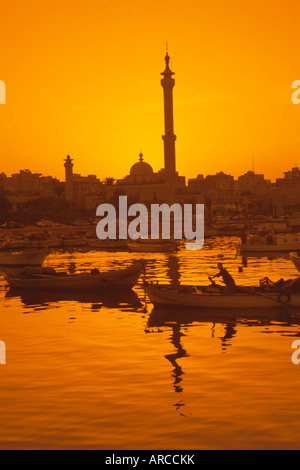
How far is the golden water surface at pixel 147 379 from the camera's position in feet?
39.8

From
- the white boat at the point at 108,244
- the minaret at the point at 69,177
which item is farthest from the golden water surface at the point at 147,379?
the minaret at the point at 69,177

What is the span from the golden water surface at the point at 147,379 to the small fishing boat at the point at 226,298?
318 mm

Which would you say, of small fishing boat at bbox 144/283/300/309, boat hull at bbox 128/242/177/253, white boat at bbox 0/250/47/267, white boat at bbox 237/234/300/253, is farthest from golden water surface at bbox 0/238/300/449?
boat hull at bbox 128/242/177/253

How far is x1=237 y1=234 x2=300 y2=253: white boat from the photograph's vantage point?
57.6 m

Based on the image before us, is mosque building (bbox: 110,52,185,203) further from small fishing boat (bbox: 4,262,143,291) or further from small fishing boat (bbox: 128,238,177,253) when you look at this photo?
small fishing boat (bbox: 4,262,143,291)

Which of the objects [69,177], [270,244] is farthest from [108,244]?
[69,177]

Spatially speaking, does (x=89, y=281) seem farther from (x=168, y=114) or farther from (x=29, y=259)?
(x=168, y=114)

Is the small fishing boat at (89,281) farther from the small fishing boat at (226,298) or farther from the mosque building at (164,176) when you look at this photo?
the mosque building at (164,176)

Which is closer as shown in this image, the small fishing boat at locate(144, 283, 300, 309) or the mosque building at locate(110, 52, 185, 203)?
the small fishing boat at locate(144, 283, 300, 309)

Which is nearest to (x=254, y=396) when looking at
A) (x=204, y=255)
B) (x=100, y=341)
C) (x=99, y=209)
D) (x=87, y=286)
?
(x=100, y=341)

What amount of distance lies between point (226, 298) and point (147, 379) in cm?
898

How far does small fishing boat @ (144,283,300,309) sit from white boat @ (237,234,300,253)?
32.6m

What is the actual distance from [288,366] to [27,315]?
39.5 feet

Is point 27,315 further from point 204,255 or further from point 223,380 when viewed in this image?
point 204,255
